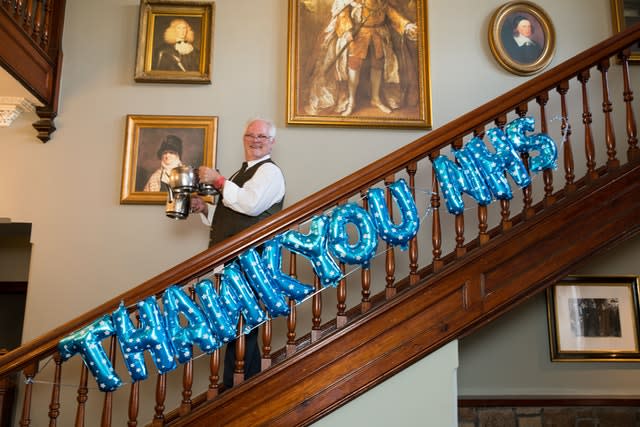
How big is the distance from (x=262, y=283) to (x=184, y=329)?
1.23ft

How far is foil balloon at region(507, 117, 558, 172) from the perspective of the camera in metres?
2.83

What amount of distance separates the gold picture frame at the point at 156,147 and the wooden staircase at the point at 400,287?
1.25 meters

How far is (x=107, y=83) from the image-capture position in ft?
12.5

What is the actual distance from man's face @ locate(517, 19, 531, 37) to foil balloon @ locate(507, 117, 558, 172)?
1.38 metres

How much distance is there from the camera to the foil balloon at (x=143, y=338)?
92.1 inches

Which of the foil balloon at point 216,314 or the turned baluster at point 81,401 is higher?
the foil balloon at point 216,314

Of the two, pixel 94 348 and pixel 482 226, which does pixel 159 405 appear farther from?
pixel 482 226

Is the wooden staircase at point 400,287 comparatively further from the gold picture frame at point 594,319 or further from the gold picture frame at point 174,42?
the gold picture frame at point 174,42

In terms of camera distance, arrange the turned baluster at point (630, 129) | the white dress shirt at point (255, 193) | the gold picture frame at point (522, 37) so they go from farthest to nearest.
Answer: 1. the gold picture frame at point (522, 37)
2. the turned baluster at point (630, 129)
3. the white dress shirt at point (255, 193)

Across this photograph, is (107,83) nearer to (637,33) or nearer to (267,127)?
(267,127)

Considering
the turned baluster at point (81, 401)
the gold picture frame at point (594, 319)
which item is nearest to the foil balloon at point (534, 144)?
the gold picture frame at point (594, 319)

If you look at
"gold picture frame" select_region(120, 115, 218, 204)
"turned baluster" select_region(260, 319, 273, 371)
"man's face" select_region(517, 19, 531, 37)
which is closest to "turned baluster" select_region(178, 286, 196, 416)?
"turned baluster" select_region(260, 319, 273, 371)

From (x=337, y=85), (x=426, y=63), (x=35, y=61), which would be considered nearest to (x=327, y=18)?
(x=337, y=85)

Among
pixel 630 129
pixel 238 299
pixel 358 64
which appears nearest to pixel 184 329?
pixel 238 299
